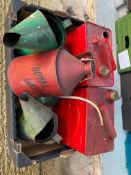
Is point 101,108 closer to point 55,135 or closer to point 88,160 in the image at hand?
point 55,135

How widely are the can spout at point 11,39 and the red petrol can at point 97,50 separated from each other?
9.3 inches

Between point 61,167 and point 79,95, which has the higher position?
point 79,95

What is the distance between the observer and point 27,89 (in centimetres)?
105

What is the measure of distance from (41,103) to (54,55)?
18cm

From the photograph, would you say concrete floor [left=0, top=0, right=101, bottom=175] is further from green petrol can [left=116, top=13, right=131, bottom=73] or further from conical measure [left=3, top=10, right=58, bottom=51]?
conical measure [left=3, top=10, right=58, bottom=51]

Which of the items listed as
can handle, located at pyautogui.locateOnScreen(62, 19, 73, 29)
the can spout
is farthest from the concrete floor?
the can spout

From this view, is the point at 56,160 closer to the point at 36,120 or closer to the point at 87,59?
the point at 36,120

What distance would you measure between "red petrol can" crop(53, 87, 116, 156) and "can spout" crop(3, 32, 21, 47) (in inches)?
11.4

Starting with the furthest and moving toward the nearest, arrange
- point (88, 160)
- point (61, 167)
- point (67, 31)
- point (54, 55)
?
point (61, 167) < point (88, 160) < point (67, 31) < point (54, 55)

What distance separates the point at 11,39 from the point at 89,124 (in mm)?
384

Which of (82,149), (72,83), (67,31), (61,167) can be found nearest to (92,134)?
(82,149)

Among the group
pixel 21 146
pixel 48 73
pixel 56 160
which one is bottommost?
pixel 56 160

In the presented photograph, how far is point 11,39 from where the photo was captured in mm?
935

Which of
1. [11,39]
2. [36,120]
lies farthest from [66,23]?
[36,120]
